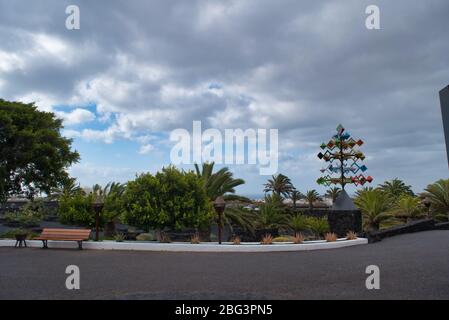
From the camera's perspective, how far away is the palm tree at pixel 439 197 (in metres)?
27.0

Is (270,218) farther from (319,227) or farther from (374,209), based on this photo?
(374,209)

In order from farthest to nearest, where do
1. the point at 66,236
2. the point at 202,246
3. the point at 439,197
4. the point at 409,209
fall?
the point at 439,197
the point at 409,209
the point at 66,236
the point at 202,246

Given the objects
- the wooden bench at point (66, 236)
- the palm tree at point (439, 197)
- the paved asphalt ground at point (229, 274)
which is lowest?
the paved asphalt ground at point (229, 274)

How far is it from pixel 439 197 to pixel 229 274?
25.5 m

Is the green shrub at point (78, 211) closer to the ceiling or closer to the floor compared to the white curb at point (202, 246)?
closer to the ceiling

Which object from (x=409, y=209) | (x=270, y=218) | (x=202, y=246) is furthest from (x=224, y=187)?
(x=409, y=209)

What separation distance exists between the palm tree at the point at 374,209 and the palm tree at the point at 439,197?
6.89 m

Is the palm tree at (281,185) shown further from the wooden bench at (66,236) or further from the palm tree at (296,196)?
the wooden bench at (66,236)

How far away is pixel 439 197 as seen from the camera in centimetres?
2745

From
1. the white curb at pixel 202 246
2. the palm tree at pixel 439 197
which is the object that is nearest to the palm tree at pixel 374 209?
the palm tree at pixel 439 197

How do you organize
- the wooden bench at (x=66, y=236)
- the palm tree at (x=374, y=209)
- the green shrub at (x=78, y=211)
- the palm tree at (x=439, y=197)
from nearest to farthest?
1. the wooden bench at (x=66, y=236)
2. the green shrub at (x=78, y=211)
3. the palm tree at (x=374, y=209)
4. the palm tree at (x=439, y=197)

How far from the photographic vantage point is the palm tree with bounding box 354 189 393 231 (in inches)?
880

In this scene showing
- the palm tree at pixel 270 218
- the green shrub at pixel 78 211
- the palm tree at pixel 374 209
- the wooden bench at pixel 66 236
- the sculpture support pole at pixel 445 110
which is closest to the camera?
the sculpture support pole at pixel 445 110
